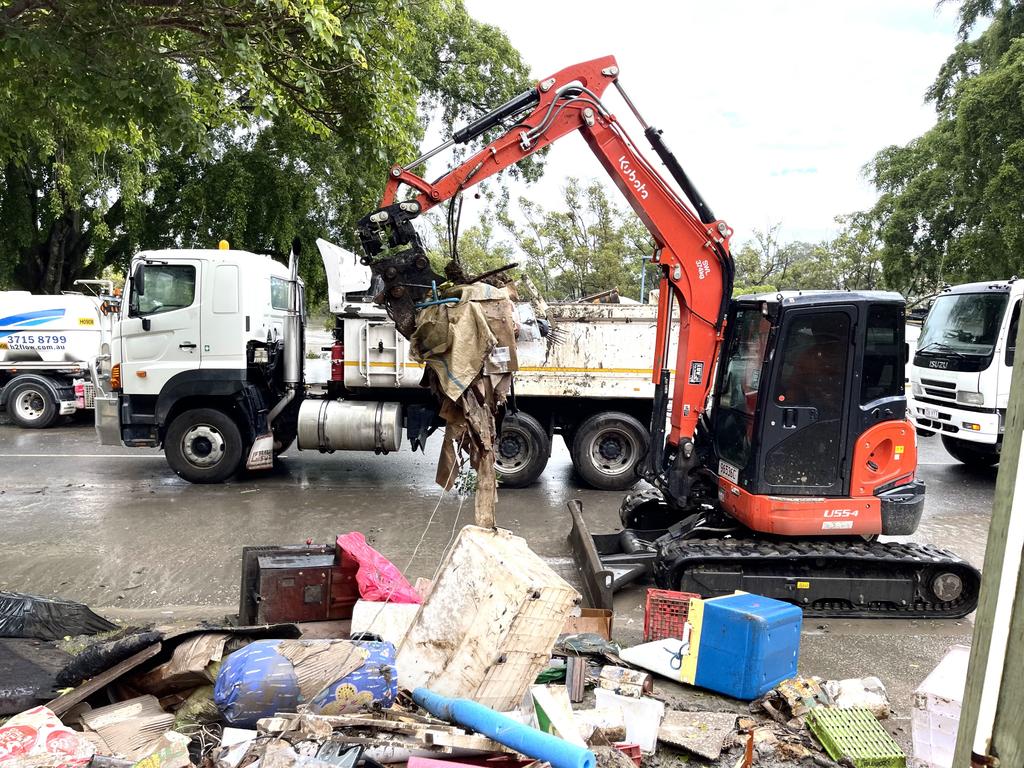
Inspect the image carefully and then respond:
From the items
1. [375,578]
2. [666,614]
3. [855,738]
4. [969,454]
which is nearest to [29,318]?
[375,578]

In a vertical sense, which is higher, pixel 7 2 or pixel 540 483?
pixel 7 2

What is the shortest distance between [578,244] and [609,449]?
687 inches

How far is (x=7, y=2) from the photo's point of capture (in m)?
5.79

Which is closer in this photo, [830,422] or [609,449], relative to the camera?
[830,422]

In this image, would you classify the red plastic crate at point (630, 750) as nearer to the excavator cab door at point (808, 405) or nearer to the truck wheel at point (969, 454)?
the excavator cab door at point (808, 405)

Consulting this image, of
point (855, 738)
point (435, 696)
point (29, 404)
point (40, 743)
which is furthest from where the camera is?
point (29, 404)

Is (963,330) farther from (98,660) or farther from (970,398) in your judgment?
(98,660)

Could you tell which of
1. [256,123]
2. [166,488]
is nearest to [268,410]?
[166,488]

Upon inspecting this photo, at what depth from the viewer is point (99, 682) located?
3320 millimetres

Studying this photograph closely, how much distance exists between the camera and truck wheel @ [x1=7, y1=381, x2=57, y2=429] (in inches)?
494

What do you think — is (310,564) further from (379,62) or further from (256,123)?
(256,123)

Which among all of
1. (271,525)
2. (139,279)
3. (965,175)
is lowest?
(271,525)

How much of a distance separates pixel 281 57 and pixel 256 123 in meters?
9.81

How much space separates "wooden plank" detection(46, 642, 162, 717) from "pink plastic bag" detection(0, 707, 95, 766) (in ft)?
0.70
